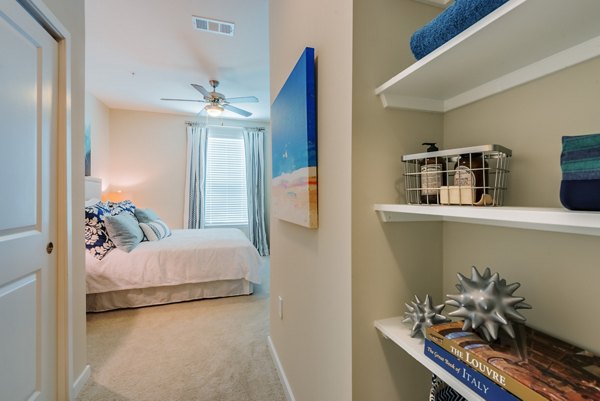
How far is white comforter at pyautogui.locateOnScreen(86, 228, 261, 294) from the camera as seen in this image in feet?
8.36

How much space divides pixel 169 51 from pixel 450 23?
3180 millimetres

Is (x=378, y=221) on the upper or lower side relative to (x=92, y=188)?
lower

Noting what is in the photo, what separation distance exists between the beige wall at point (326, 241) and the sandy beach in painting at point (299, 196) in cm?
4

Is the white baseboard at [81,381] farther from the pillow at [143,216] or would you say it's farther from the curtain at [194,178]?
the curtain at [194,178]

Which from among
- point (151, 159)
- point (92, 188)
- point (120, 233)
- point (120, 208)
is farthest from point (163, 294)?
point (151, 159)

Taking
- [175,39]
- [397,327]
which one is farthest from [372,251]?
[175,39]

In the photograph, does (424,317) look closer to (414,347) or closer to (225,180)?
(414,347)

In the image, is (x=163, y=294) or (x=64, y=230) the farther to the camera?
(x=163, y=294)

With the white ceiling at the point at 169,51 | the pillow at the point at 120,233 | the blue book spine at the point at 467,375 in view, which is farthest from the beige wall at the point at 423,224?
the pillow at the point at 120,233

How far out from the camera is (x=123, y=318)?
8.27ft

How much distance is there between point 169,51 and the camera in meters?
2.91

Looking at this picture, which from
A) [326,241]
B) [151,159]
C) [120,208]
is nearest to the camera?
[326,241]

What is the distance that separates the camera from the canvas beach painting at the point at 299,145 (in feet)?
3.56

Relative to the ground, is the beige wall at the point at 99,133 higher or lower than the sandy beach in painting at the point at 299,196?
higher
